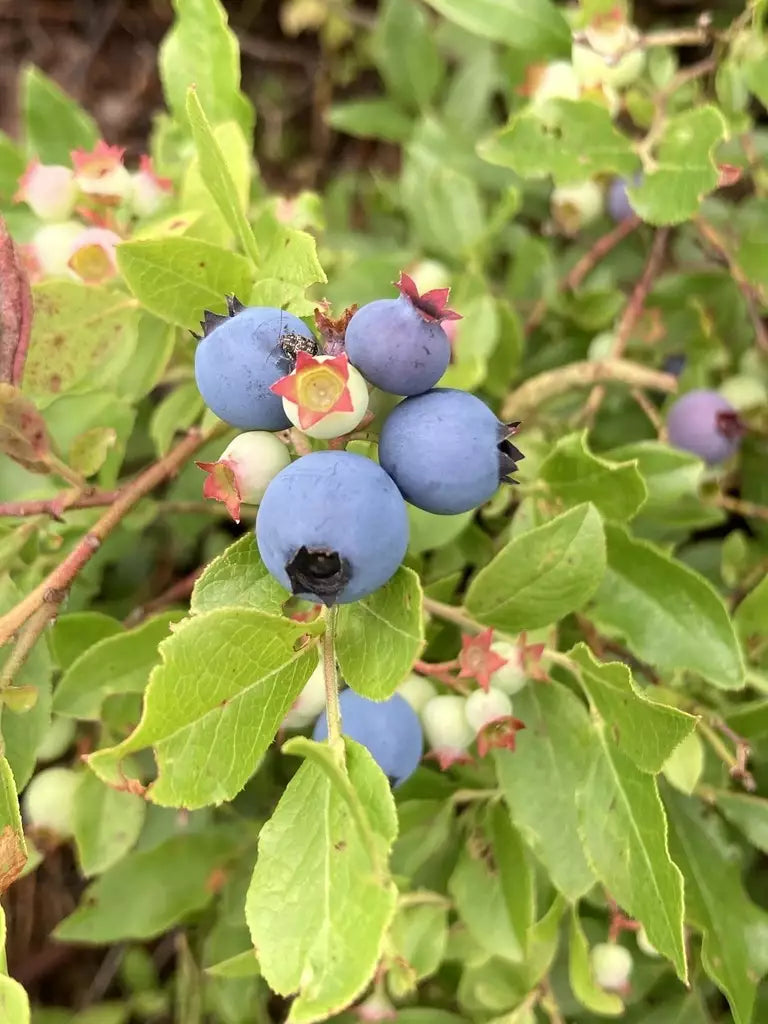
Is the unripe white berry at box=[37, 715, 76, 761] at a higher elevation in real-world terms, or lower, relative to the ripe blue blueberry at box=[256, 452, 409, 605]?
lower

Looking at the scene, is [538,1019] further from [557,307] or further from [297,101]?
[297,101]

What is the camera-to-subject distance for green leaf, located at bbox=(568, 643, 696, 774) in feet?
2.77

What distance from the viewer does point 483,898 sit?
3.87 feet

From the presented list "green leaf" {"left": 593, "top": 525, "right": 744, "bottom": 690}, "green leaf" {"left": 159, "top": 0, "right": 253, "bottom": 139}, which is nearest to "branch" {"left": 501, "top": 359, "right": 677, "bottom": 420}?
"green leaf" {"left": 593, "top": 525, "right": 744, "bottom": 690}

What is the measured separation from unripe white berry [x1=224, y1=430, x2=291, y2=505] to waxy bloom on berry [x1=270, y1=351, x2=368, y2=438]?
0.23 ft

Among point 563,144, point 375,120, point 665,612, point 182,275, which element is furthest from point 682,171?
point 375,120

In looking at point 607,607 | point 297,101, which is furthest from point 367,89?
point 607,607

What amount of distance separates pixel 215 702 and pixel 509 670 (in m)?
0.38

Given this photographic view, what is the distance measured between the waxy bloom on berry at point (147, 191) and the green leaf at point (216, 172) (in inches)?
12.5

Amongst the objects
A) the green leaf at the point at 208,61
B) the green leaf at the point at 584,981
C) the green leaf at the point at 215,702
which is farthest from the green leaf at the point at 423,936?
the green leaf at the point at 208,61

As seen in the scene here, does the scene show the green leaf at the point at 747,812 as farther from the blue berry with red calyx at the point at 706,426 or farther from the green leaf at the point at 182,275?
the green leaf at the point at 182,275

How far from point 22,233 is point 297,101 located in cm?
126

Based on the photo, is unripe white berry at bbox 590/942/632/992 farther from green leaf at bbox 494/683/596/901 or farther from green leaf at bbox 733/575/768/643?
green leaf at bbox 733/575/768/643

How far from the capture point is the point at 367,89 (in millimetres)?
2361
